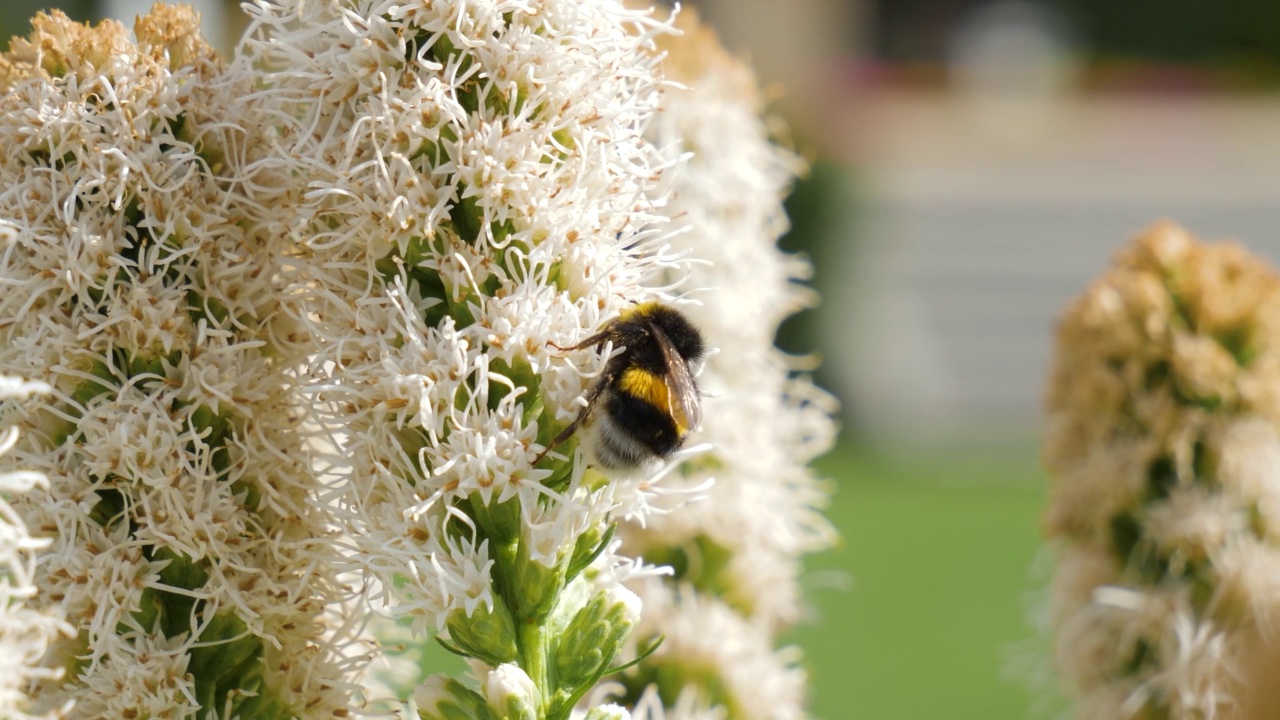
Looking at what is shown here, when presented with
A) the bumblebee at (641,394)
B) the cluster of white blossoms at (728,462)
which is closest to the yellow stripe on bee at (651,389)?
the bumblebee at (641,394)

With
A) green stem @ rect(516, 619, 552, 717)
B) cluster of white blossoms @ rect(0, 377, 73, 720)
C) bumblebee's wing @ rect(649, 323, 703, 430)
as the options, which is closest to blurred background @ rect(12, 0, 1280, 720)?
bumblebee's wing @ rect(649, 323, 703, 430)

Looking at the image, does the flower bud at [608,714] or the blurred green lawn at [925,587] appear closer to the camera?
the flower bud at [608,714]

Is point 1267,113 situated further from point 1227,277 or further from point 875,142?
point 1227,277

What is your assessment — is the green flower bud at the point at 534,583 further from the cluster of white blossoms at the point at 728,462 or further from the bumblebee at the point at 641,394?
the cluster of white blossoms at the point at 728,462

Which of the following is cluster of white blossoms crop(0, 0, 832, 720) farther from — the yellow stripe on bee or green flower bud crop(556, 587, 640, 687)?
the yellow stripe on bee

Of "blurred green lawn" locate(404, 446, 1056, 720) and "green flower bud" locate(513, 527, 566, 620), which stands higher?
"green flower bud" locate(513, 527, 566, 620)

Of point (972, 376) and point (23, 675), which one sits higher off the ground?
point (23, 675)

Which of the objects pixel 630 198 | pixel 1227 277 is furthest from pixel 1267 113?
pixel 630 198
